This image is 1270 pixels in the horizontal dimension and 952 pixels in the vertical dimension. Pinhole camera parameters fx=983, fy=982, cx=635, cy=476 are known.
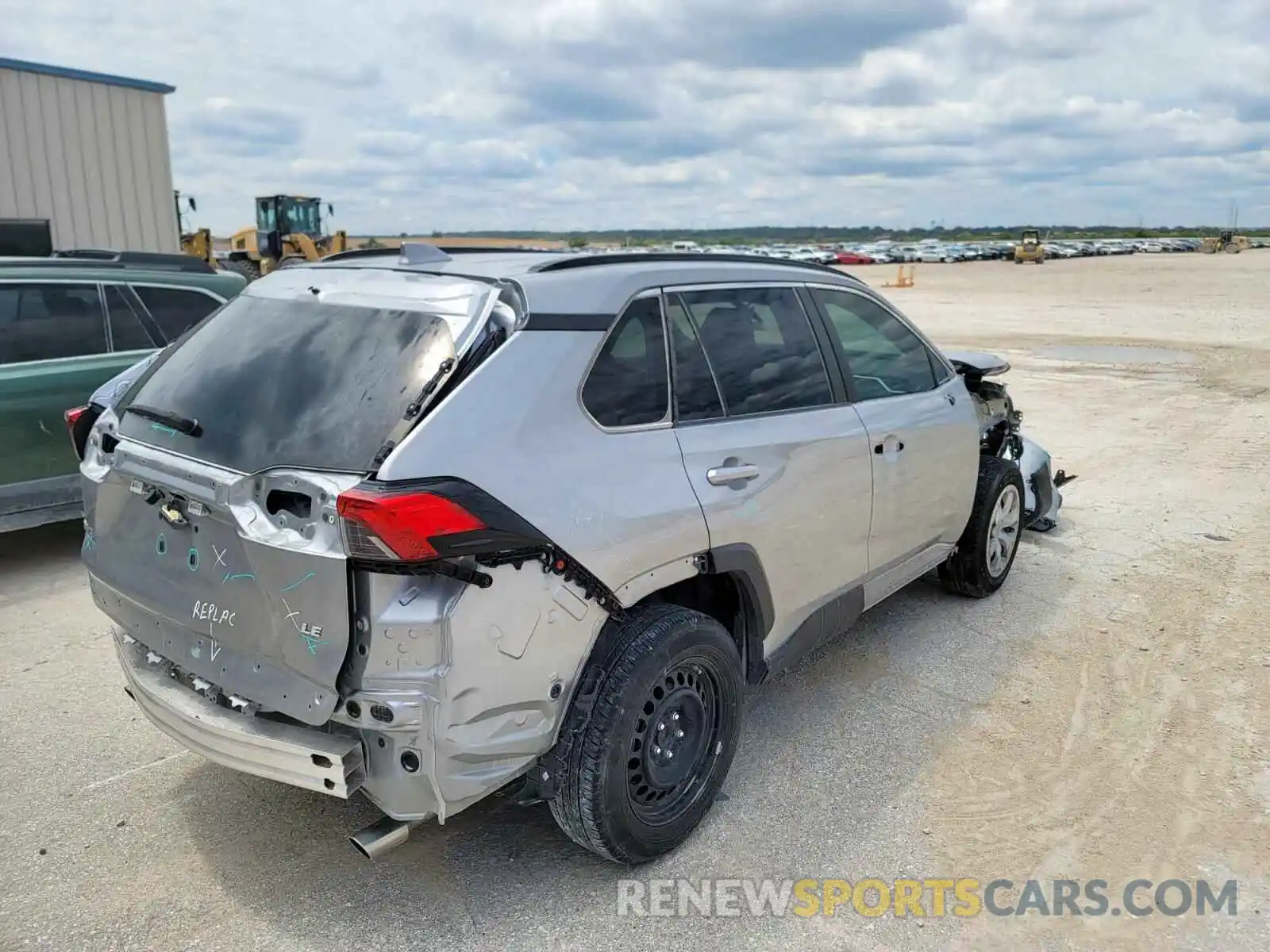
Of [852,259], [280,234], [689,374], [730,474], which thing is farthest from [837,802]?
[852,259]

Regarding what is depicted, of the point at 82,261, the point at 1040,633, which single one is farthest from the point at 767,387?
the point at 82,261

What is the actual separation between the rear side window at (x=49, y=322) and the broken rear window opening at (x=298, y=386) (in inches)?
130

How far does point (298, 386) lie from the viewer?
2.82m

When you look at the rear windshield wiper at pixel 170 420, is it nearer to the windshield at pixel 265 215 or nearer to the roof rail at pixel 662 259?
the roof rail at pixel 662 259

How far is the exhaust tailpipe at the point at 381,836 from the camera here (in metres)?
2.72

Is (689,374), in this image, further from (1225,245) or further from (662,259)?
(1225,245)

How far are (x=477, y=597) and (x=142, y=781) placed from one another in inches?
76.1

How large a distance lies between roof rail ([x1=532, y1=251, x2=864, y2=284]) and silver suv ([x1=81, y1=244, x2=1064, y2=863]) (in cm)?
2

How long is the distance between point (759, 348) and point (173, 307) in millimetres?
4564

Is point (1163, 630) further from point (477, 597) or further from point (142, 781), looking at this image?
point (142, 781)

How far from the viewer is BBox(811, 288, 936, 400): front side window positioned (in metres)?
4.15

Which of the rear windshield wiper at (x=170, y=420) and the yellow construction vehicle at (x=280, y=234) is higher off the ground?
the yellow construction vehicle at (x=280, y=234)

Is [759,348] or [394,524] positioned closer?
[394,524]

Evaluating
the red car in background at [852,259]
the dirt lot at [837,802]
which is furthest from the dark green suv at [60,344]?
the red car in background at [852,259]
